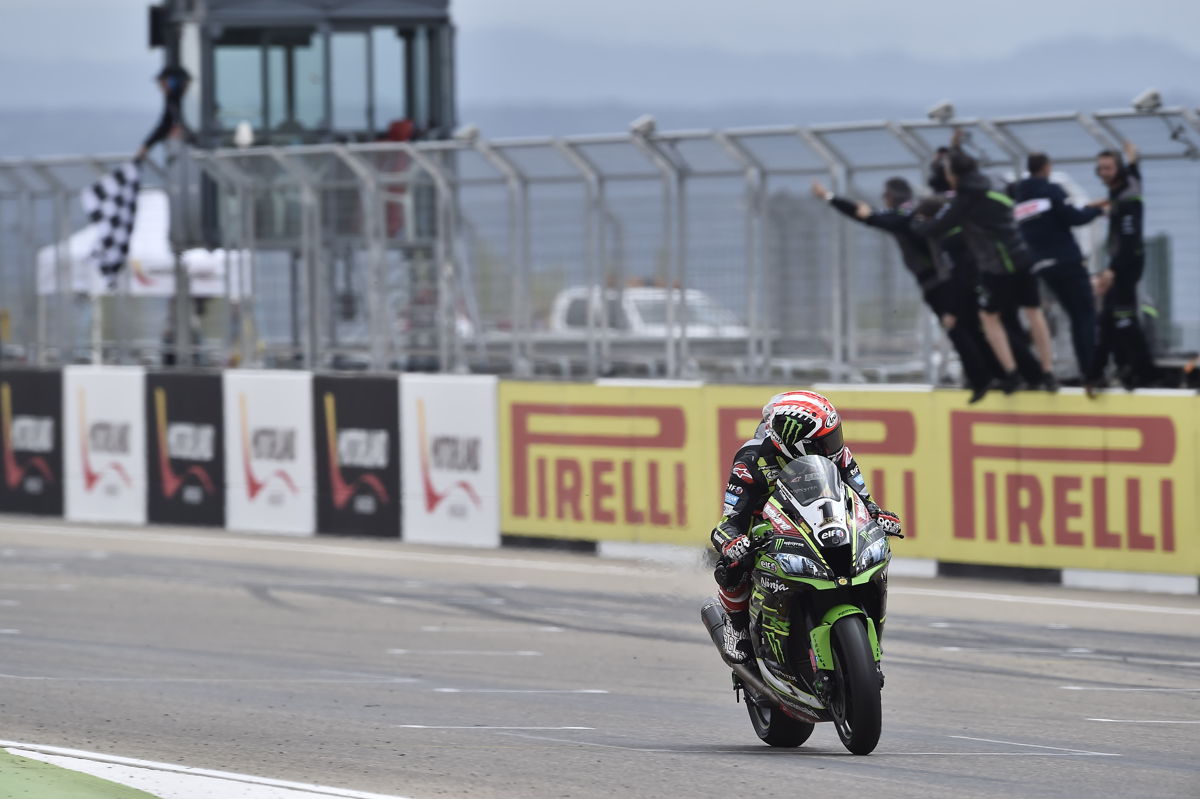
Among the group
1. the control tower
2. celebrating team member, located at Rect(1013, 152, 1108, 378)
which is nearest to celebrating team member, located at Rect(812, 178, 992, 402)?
celebrating team member, located at Rect(1013, 152, 1108, 378)

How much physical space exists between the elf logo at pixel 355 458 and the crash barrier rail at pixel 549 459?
0.06 feet

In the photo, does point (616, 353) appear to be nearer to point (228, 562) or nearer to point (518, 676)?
point (228, 562)

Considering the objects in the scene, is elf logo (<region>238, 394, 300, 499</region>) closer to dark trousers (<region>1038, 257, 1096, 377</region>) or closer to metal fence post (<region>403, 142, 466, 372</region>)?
metal fence post (<region>403, 142, 466, 372</region>)

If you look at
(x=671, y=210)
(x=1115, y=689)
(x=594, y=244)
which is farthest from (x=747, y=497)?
(x=594, y=244)

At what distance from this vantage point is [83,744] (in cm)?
790

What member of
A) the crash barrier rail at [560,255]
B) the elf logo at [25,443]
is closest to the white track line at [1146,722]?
the crash barrier rail at [560,255]

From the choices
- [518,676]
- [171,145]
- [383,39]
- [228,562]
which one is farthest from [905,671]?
[383,39]

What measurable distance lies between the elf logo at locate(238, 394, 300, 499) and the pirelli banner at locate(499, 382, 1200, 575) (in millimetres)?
2439

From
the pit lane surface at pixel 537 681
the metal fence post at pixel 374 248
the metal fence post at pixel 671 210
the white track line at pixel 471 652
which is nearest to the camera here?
the pit lane surface at pixel 537 681

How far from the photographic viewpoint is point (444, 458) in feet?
56.9

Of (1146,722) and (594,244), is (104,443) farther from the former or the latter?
(1146,722)

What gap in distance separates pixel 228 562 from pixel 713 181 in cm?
513

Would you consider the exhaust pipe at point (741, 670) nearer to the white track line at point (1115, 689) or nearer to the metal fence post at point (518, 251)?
the white track line at point (1115, 689)

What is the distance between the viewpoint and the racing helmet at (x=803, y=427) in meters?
7.56
